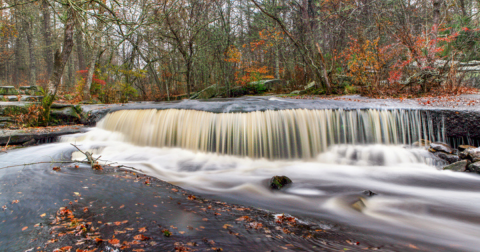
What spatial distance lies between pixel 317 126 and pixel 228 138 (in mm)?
2577

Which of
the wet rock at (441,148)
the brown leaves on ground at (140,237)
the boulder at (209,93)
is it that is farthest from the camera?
the boulder at (209,93)

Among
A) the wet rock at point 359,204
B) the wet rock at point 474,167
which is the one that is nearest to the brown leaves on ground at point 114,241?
the wet rock at point 359,204

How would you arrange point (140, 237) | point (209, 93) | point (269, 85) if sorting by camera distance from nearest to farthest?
point (140, 237) → point (269, 85) → point (209, 93)

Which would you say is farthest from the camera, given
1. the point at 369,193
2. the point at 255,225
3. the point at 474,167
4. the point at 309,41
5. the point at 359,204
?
the point at 309,41

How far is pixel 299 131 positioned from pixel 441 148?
10.9 ft

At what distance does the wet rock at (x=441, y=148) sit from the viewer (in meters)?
5.56

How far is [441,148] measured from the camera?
5.61 metres

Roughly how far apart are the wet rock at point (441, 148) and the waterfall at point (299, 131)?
0.42 metres

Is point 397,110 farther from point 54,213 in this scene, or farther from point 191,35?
point 191,35

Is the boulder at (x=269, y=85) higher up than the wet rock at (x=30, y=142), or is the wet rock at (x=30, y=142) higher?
the boulder at (x=269, y=85)

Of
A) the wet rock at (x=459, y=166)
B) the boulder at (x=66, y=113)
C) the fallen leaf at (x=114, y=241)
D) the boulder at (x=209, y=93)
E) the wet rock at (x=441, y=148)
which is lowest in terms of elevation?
the wet rock at (x=459, y=166)

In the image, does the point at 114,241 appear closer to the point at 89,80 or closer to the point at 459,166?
the point at 459,166

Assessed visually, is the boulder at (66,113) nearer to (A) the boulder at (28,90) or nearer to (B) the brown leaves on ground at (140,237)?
(A) the boulder at (28,90)

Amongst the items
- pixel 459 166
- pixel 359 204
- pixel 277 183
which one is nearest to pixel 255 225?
pixel 277 183
